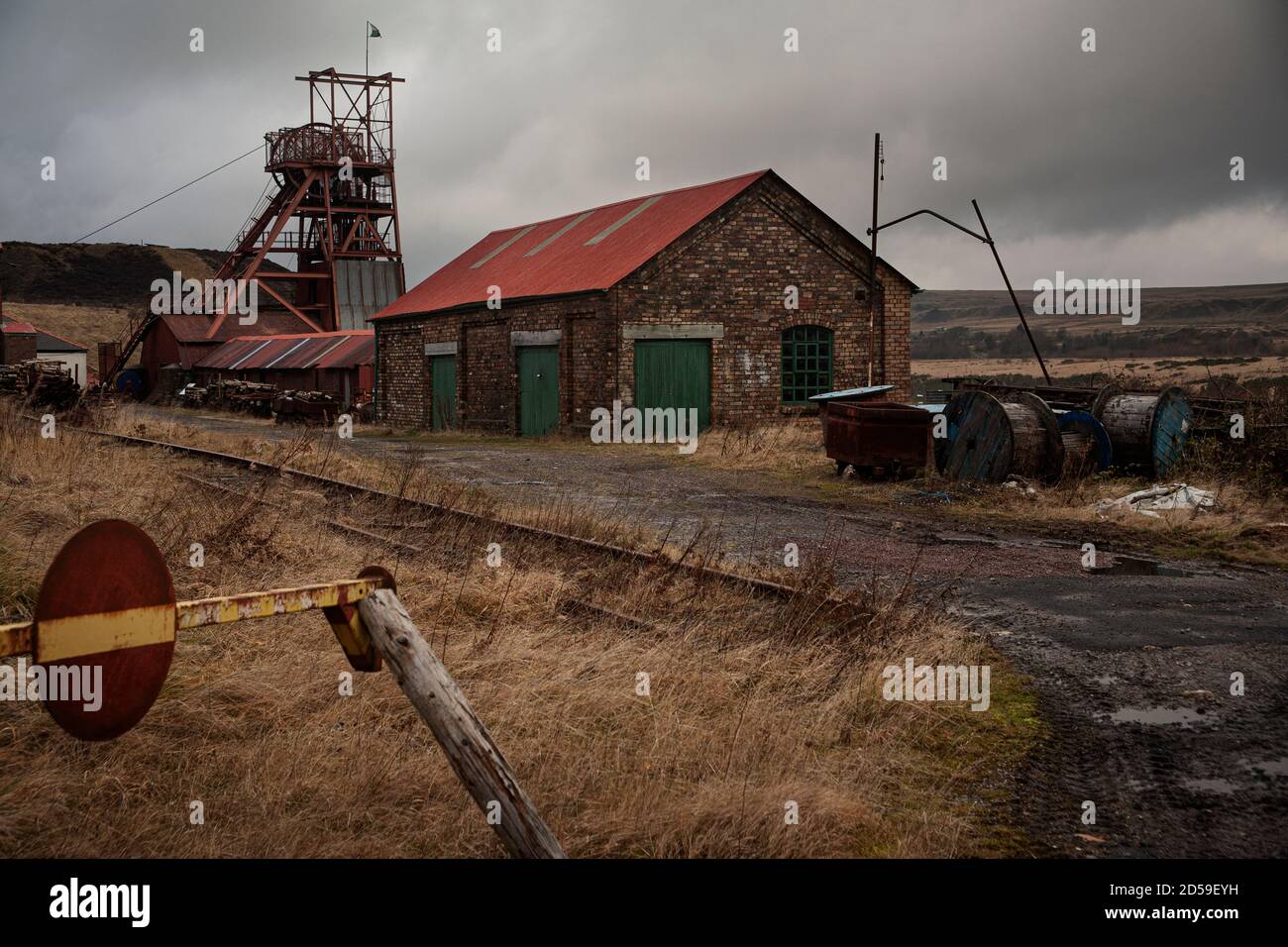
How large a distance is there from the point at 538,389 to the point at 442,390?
4.66m

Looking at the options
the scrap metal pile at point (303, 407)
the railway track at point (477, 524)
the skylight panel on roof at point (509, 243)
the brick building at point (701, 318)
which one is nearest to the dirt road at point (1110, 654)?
the railway track at point (477, 524)

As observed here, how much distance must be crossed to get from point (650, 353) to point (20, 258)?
8899 centimetres

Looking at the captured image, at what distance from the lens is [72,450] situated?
1330 cm

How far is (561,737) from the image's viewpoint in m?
4.57

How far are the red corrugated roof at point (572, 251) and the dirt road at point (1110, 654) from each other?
33.4 feet

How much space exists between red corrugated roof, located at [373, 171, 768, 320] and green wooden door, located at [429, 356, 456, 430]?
4.54 ft

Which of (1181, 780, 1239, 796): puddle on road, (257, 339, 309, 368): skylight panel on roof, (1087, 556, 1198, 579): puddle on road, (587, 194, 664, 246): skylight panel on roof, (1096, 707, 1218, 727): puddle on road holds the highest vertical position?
(587, 194, 664, 246): skylight panel on roof

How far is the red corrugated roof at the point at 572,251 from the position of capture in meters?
22.4

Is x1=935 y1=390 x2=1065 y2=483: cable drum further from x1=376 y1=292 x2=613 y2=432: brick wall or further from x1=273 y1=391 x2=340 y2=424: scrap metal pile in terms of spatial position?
x1=273 y1=391 x2=340 y2=424: scrap metal pile

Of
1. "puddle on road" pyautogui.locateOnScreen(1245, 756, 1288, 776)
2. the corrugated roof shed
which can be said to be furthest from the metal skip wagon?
the corrugated roof shed

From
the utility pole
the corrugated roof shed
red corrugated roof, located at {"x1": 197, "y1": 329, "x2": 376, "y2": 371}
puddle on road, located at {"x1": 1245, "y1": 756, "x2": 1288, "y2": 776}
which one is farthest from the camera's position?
the corrugated roof shed

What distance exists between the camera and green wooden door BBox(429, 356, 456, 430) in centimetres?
2684

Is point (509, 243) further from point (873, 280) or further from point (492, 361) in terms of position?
point (873, 280)

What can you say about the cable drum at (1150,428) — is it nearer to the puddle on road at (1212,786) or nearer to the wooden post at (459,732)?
the puddle on road at (1212,786)
